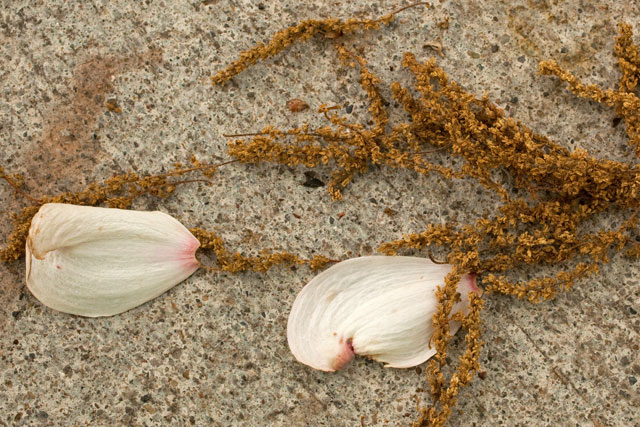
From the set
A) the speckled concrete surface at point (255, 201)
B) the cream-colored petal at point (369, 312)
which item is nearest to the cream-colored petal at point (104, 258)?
the speckled concrete surface at point (255, 201)

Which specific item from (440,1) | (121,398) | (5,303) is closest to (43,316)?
(5,303)

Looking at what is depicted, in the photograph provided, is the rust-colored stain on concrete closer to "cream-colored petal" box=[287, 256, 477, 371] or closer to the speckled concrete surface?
the speckled concrete surface

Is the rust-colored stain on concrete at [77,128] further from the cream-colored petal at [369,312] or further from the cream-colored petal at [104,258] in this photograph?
the cream-colored petal at [369,312]

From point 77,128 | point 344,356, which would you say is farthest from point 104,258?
point 344,356

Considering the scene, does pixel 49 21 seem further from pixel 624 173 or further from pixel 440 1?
pixel 624 173

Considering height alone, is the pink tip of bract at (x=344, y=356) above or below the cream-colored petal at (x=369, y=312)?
below

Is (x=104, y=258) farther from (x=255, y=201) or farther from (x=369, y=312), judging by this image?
(x=369, y=312)

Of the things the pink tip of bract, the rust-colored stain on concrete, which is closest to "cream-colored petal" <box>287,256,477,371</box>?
the pink tip of bract
